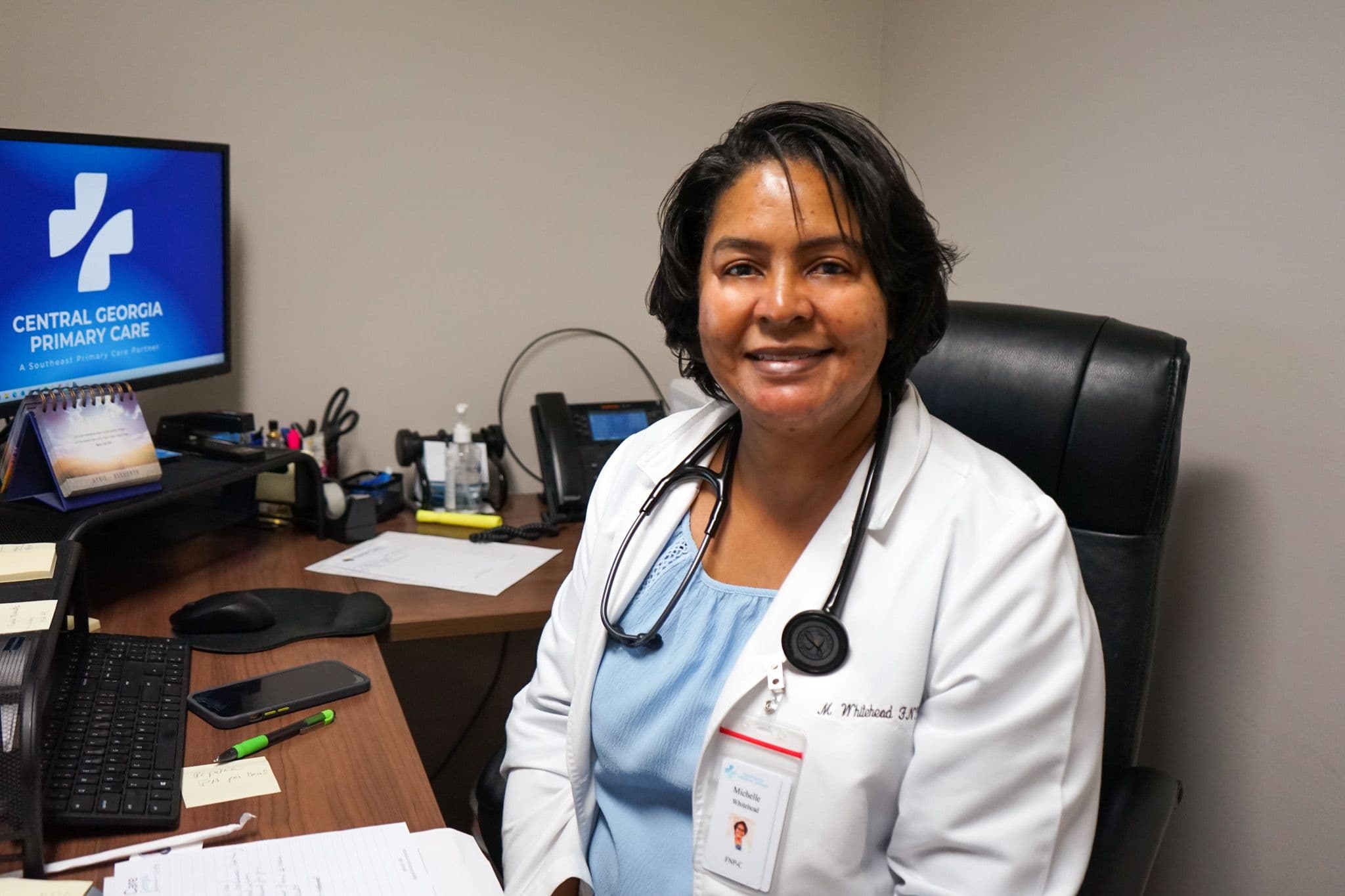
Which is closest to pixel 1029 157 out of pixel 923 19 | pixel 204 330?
pixel 923 19

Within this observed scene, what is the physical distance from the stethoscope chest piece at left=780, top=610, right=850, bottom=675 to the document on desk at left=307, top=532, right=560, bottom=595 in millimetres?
753

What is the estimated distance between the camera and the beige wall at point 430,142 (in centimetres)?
195

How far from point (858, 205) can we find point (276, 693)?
0.89 m

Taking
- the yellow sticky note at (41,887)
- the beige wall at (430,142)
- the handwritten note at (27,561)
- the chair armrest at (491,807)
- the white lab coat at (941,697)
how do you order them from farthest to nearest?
Answer: the beige wall at (430,142) < the chair armrest at (491,807) < the handwritten note at (27,561) < the white lab coat at (941,697) < the yellow sticky note at (41,887)

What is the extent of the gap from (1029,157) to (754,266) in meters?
1.03

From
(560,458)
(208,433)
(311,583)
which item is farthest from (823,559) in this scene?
(208,433)

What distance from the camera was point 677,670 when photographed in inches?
47.0

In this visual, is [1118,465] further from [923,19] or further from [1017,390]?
[923,19]

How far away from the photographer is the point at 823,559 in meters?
1.14

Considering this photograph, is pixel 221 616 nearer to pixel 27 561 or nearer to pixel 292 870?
pixel 27 561

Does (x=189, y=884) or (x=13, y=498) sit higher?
(x=13, y=498)

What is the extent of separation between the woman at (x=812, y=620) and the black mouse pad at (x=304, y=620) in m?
0.29

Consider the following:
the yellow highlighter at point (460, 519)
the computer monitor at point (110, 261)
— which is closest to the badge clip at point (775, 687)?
the yellow highlighter at point (460, 519)

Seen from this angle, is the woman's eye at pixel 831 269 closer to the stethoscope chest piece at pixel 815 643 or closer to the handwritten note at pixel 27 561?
the stethoscope chest piece at pixel 815 643
